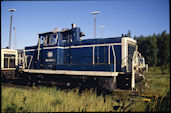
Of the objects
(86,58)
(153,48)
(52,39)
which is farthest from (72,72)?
(153,48)

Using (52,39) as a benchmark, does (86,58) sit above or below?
below

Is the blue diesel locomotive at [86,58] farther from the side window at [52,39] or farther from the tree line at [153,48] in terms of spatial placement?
the tree line at [153,48]

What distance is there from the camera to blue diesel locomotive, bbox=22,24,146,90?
7227mm

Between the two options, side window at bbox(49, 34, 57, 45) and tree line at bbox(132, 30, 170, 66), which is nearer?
side window at bbox(49, 34, 57, 45)

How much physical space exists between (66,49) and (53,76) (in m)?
1.80

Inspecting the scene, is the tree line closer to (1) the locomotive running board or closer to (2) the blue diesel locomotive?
(2) the blue diesel locomotive

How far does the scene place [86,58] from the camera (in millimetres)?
8570

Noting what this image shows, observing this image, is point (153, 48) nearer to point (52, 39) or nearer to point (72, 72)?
point (52, 39)

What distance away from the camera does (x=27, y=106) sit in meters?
4.50

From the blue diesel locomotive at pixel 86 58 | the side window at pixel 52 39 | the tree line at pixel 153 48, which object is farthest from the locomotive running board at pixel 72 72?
the tree line at pixel 153 48

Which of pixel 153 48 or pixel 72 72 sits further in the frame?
pixel 153 48

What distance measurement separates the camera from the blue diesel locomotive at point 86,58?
23.7ft

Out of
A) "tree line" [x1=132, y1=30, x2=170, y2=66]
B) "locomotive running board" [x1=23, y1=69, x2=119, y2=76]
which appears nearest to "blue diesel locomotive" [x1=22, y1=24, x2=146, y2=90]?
"locomotive running board" [x1=23, y1=69, x2=119, y2=76]

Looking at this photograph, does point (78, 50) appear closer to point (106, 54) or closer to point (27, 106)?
point (106, 54)
